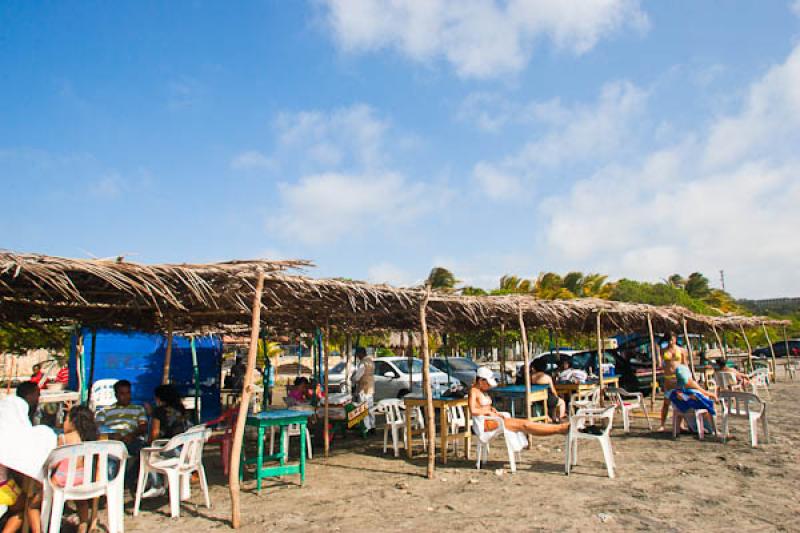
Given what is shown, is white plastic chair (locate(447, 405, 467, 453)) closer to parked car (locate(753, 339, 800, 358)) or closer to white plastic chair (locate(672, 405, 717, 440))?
white plastic chair (locate(672, 405, 717, 440))

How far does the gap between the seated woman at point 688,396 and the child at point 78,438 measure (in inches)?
296

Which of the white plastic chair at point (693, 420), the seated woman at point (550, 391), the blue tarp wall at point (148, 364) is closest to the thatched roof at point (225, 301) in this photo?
the seated woman at point (550, 391)

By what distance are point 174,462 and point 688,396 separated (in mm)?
7087

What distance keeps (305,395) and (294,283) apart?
194 inches

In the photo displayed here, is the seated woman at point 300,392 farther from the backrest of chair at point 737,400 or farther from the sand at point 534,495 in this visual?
the backrest of chair at point 737,400

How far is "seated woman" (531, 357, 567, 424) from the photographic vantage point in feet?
30.7

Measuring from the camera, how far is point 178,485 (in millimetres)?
5023

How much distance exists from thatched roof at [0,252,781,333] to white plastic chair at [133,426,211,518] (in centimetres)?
125

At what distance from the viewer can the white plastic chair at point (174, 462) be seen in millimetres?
4902

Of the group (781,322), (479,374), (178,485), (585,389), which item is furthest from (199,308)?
(781,322)

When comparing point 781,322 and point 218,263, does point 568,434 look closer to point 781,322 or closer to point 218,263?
point 218,263

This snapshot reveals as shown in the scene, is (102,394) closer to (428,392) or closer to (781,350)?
(428,392)

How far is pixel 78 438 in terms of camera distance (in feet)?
14.4

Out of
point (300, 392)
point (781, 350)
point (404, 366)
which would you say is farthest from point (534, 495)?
point (781, 350)
